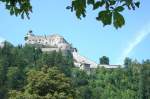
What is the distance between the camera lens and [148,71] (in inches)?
5320

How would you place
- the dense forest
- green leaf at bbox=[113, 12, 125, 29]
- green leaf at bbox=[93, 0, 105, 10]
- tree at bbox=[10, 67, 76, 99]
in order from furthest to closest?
the dense forest < tree at bbox=[10, 67, 76, 99] < green leaf at bbox=[93, 0, 105, 10] < green leaf at bbox=[113, 12, 125, 29]

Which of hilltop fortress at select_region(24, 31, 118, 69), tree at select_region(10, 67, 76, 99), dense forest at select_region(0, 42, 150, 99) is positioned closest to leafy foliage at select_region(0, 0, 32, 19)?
tree at select_region(10, 67, 76, 99)

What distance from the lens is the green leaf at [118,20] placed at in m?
5.47

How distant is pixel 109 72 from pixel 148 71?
24.0m

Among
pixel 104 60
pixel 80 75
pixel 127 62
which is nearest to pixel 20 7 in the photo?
pixel 80 75

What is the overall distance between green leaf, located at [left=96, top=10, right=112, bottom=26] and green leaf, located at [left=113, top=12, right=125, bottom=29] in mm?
54

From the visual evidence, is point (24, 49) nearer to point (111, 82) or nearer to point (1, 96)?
point (111, 82)

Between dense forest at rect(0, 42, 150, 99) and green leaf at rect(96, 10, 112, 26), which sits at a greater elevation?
dense forest at rect(0, 42, 150, 99)

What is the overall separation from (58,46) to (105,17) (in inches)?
6988

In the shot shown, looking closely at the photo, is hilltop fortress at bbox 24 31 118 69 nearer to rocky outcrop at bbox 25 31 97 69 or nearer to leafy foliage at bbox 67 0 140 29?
rocky outcrop at bbox 25 31 97 69

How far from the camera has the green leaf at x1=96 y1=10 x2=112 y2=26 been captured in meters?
5.54

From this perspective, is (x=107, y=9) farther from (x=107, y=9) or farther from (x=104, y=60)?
(x=104, y=60)

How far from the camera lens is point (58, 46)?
183 meters

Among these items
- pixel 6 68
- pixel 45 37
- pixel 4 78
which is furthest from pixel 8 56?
pixel 45 37
